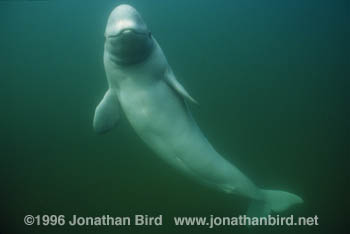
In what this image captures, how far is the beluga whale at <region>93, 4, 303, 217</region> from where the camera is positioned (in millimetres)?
5758

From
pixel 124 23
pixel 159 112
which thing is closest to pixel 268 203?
pixel 159 112

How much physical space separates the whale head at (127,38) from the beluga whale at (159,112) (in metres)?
0.02

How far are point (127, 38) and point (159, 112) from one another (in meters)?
1.64

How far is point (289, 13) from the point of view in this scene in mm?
25109

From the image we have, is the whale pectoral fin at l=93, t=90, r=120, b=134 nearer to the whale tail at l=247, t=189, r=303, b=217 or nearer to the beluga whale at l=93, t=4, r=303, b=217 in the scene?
the beluga whale at l=93, t=4, r=303, b=217

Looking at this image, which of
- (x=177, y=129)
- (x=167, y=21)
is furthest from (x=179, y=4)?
(x=177, y=129)

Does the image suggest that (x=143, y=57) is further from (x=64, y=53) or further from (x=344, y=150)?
(x=64, y=53)

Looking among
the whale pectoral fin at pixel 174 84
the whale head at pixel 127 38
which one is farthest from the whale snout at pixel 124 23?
the whale pectoral fin at pixel 174 84

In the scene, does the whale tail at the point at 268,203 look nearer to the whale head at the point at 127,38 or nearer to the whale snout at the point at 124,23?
the whale head at the point at 127,38

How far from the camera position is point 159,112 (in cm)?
622

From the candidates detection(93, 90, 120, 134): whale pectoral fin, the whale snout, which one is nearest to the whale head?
the whale snout

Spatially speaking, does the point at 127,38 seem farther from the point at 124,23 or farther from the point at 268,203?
the point at 268,203

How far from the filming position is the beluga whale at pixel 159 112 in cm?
576

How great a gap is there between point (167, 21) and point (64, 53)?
852 centimetres
